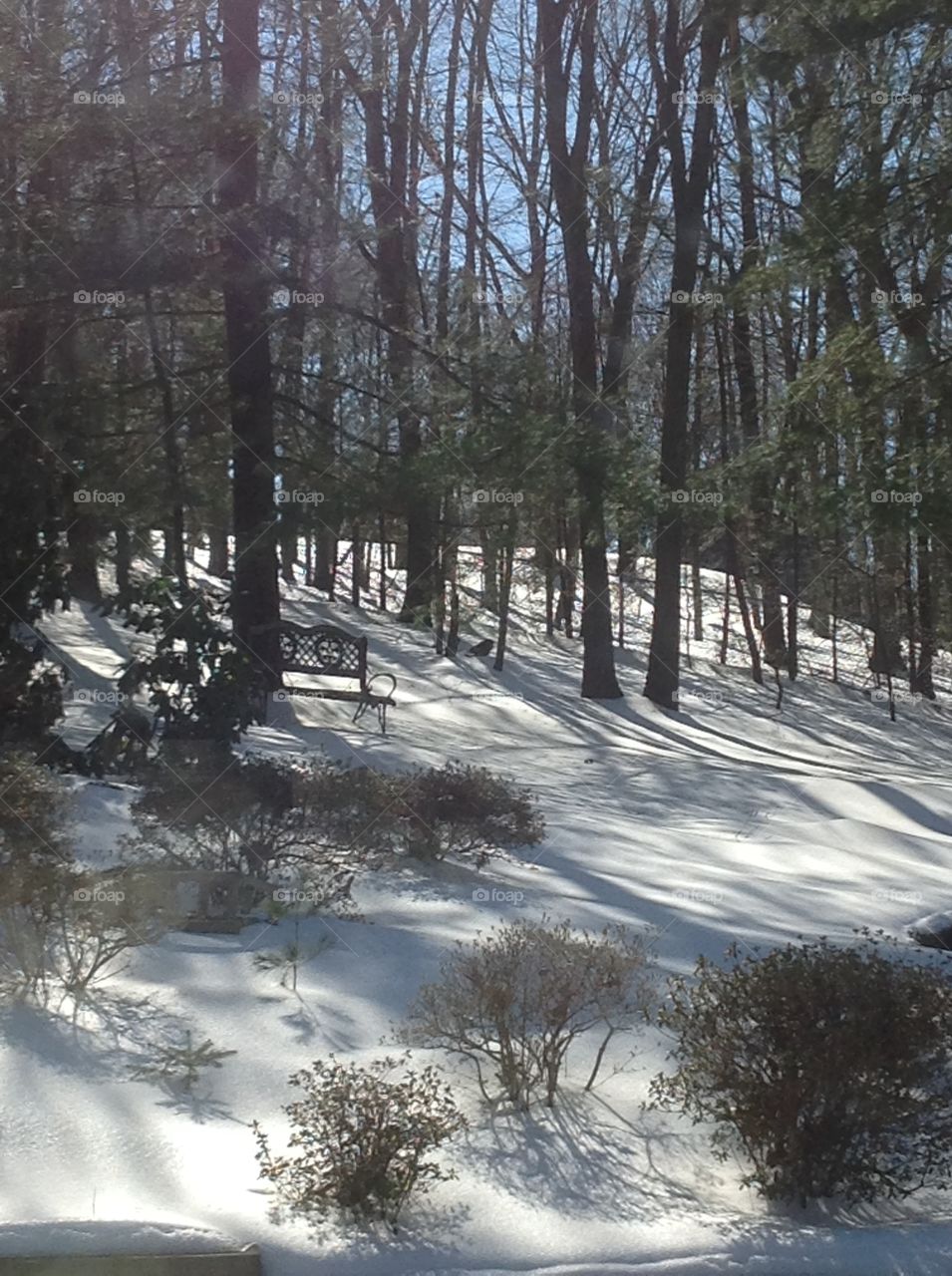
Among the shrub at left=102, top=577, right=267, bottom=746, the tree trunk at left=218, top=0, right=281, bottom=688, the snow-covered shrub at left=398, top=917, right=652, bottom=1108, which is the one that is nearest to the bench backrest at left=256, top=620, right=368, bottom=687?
the tree trunk at left=218, top=0, right=281, bottom=688

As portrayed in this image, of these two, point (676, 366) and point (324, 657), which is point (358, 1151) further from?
point (676, 366)

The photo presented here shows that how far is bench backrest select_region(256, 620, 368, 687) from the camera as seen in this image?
603 inches

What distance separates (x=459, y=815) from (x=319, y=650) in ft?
24.0

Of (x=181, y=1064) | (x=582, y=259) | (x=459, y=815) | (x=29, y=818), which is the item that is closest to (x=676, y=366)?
(x=582, y=259)

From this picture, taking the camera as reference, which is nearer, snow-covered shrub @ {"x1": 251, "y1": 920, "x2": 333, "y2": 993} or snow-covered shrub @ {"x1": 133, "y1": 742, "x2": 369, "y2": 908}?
snow-covered shrub @ {"x1": 251, "y1": 920, "x2": 333, "y2": 993}

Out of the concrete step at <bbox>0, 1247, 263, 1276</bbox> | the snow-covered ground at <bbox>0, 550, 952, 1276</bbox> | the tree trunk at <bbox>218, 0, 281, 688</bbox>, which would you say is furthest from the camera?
the tree trunk at <bbox>218, 0, 281, 688</bbox>

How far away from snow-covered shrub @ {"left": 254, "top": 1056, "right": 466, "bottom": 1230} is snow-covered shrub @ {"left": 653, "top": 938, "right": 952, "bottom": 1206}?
2.88 feet

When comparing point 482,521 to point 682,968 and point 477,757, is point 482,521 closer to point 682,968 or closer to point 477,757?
point 477,757

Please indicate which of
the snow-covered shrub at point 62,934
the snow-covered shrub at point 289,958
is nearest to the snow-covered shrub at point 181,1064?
the snow-covered shrub at point 62,934

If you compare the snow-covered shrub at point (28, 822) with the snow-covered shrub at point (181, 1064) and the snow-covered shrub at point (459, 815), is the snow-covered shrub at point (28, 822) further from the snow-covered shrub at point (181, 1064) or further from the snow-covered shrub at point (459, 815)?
the snow-covered shrub at point (459, 815)

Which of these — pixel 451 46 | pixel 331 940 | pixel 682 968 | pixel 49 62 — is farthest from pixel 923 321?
pixel 451 46

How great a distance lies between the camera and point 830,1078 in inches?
157

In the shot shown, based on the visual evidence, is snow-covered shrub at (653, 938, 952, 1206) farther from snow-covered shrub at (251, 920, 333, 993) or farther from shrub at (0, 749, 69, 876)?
shrub at (0, 749, 69, 876)

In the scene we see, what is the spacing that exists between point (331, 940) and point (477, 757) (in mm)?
7775
